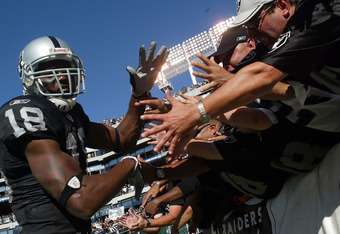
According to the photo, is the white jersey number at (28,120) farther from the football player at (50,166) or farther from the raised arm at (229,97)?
the raised arm at (229,97)

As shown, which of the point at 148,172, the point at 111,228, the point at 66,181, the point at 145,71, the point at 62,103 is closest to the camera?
the point at 66,181

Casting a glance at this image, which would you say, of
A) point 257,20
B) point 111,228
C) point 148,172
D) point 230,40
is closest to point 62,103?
point 148,172

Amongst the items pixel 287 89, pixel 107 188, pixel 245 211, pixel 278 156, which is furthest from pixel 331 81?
pixel 245 211

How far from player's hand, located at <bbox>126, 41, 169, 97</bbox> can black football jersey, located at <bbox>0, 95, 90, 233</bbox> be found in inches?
35.3

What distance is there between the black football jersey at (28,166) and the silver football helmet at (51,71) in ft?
0.97

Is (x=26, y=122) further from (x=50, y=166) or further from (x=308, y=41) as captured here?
(x=308, y=41)

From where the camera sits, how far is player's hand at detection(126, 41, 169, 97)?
276cm

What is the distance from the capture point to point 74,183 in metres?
1.89

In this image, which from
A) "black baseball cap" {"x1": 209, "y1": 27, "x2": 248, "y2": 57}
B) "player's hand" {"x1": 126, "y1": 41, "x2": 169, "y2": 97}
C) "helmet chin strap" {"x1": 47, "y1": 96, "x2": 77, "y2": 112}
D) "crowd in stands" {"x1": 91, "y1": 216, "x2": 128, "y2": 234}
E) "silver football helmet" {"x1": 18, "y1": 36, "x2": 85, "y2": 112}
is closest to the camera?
"helmet chin strap" {"x1": 47, "y1": 96, "x2": 77, "y2": 112}

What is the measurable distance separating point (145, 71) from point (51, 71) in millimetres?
834

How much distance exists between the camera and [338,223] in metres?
2.43

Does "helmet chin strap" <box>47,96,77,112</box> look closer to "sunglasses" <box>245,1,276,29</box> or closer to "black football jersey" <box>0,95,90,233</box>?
"black football jersey" <box>0,95,90,233</box>

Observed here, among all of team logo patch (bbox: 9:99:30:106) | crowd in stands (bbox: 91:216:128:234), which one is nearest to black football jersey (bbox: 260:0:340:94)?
team logo patch (bbox: 9:99:30:106)

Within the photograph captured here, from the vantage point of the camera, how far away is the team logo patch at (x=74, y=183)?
1.88m
